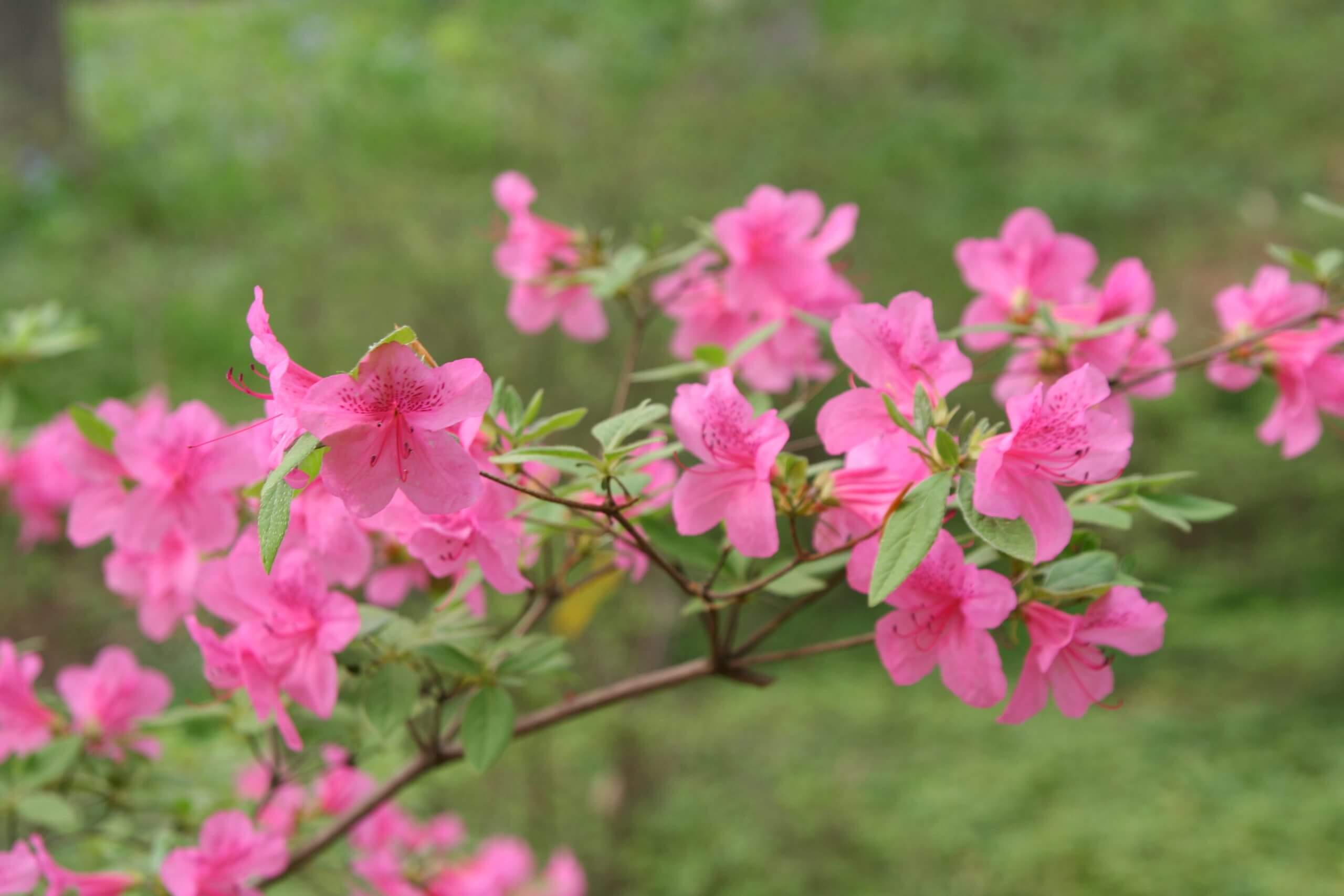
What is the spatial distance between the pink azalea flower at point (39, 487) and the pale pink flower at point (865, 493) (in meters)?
0.80

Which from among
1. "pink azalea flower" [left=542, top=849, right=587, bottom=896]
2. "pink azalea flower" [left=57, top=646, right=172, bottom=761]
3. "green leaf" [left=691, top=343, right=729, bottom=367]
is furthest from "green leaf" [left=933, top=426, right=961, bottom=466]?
"pink azalea flower" [left=542, top=849, right=587, bottom=896]

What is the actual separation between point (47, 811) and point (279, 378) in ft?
1.58

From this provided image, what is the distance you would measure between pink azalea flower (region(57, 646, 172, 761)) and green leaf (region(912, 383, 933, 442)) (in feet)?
1.88

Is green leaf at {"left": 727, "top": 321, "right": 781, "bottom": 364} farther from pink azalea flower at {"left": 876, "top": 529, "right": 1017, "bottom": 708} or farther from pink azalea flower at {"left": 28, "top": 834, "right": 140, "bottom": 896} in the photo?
pink azalea flower at {"left": 28, "top": 834, "right": 140, "bottom": 896}

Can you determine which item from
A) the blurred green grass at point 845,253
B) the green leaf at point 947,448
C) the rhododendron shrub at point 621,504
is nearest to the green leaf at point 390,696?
the rhododendron shrub at point 621,504

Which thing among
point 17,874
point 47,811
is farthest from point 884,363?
point 47,811

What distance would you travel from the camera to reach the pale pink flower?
505mm

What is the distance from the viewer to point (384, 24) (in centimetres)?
474

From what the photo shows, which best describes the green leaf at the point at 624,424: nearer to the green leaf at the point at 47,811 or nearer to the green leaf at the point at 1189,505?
the green leaf at the point at 1189,505

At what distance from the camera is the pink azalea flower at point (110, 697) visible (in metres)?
0.78

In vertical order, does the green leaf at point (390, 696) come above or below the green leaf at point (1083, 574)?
below

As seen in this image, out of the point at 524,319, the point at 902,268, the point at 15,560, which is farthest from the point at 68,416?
the point at 902,268

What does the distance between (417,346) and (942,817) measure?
91.4 inches

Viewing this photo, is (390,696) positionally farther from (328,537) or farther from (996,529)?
(996,529)
